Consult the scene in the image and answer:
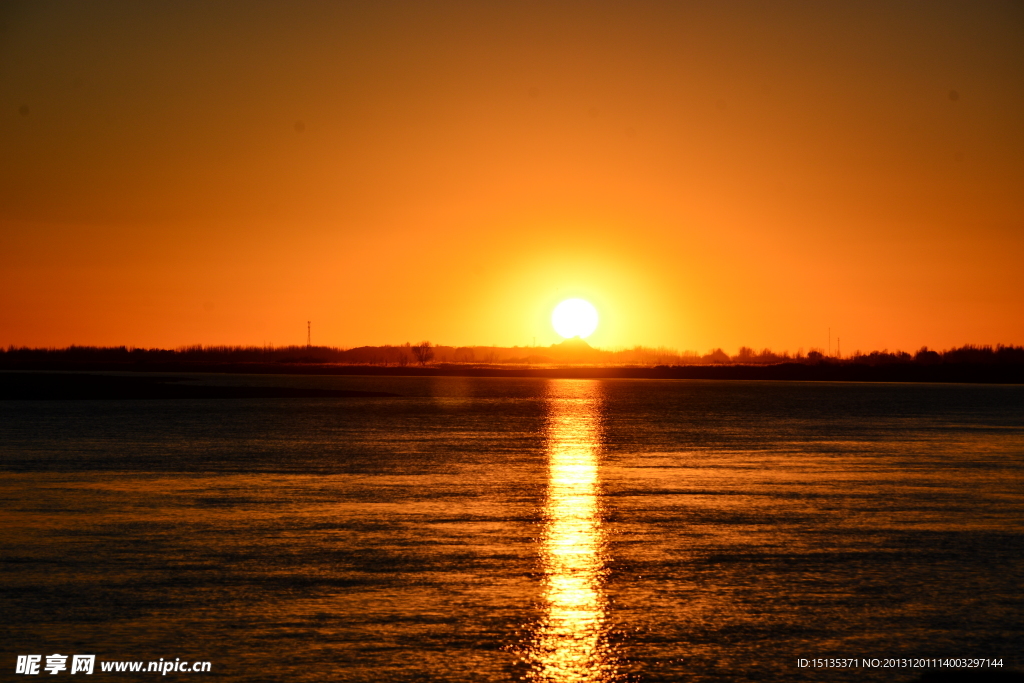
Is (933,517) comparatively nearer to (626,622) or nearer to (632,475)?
(632,475)

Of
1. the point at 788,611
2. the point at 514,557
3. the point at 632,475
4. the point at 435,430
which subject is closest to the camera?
the point at 788,611

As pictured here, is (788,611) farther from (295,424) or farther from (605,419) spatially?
(605,419)

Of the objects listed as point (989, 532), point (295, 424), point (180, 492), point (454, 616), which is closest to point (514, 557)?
point (454, 616)

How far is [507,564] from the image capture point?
18.1 meters

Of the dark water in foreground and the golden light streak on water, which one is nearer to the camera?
the golden light streak on water

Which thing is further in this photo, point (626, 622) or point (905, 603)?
point (905, 603)

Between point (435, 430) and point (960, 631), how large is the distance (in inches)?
1934

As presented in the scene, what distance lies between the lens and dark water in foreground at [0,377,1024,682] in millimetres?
12656

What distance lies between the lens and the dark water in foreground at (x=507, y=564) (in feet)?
41.5

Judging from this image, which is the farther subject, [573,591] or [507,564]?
[507,564]

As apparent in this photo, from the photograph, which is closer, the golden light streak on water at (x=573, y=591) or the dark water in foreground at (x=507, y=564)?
the golden light streak on water at (x=573, y=591)

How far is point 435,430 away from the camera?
6159 centimetres

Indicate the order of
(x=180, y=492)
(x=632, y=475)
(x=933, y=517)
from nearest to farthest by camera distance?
(x=933, y=517)
(x=180, y=492)
(x=632, y=475)

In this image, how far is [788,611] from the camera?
14633 millimetres
